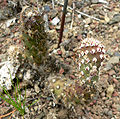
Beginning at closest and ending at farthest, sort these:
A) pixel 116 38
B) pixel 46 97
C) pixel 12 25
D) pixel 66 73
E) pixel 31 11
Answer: pixel 31 11 < pixel 46 97 < pixel 66 73 < pixel 116 38 < pixel 12 25

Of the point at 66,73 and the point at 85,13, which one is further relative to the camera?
the point at 85,13

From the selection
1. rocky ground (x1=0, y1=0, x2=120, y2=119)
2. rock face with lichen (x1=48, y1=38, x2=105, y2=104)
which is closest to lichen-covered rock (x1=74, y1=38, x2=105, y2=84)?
rock face with lichen (x1=48, y1=38, x2=105, y2=104)

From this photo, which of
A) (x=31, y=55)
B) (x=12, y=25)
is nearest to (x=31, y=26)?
(x=31, y=55)

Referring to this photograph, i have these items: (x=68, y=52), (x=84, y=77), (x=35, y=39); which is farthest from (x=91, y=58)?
(x=68, y=52)

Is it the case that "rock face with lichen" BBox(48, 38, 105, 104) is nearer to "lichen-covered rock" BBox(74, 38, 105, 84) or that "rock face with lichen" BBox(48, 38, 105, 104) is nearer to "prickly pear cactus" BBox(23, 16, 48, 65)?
"lichen-covered rock" BBox(74, 38, 105, 84)

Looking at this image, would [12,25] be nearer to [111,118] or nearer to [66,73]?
[66,73]
